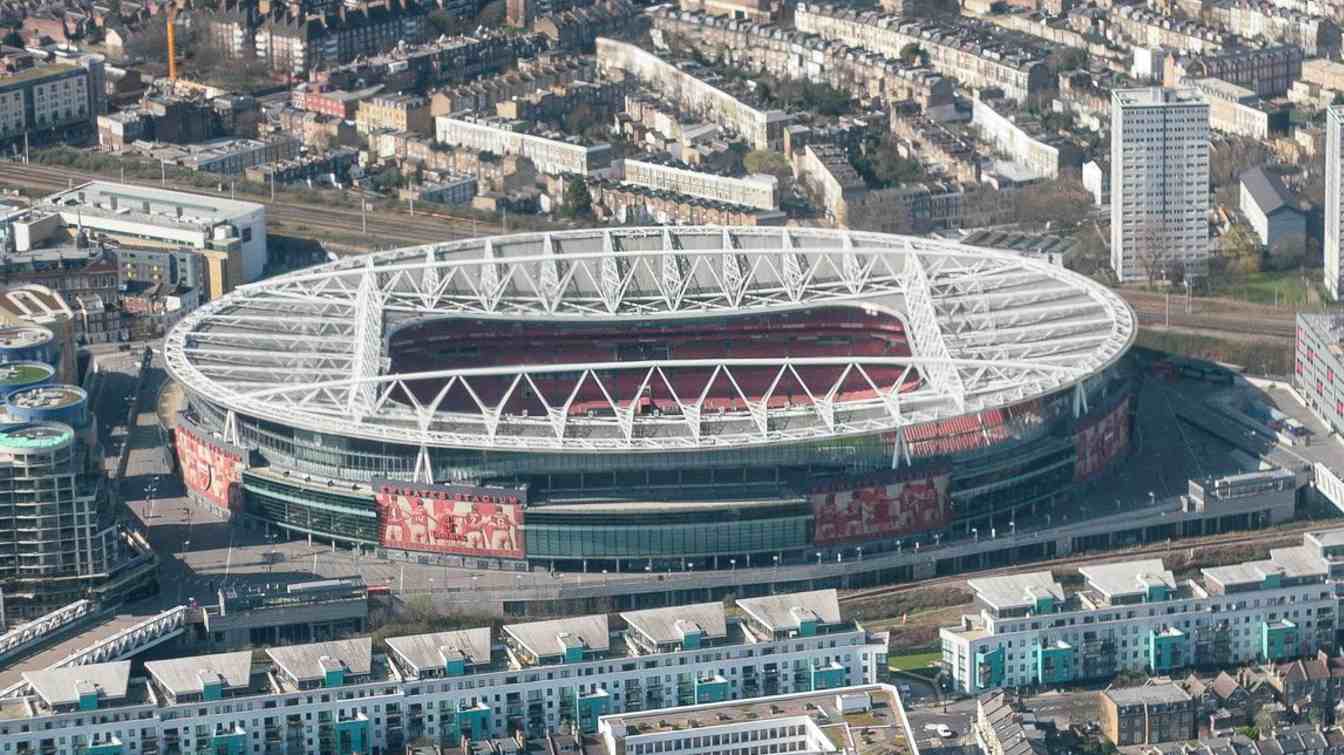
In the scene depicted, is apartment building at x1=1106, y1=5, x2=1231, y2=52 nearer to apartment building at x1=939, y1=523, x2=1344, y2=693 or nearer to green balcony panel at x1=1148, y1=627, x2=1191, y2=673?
apartment building at x1=939, y1=523, x2=1344, y2=693

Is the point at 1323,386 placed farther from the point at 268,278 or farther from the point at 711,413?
the point at 268,278

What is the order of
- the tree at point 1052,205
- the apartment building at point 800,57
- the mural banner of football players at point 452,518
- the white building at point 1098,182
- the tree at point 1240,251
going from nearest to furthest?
the mural banner of football players at point 452,518 < the tree at point 1240,251 < the tree at point 1052,205 < the white building at point 1098,182 < the apartment building at point 800,57

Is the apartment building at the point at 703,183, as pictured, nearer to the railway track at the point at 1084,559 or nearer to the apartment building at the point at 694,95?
the apartment building at the point at 694,95

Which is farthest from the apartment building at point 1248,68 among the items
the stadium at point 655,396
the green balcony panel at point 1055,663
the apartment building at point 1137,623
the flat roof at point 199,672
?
the flat roof at point 199,672

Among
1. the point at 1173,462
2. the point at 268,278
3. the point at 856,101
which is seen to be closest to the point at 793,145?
the point at 856,101

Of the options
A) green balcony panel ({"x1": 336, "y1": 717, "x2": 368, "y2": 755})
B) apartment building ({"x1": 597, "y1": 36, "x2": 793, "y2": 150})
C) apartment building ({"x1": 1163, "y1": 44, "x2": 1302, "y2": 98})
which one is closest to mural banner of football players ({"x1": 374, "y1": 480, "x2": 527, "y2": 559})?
green balcony panel ({"x1": 336, "y1": 717, "x2": 368, "y2": 755})
